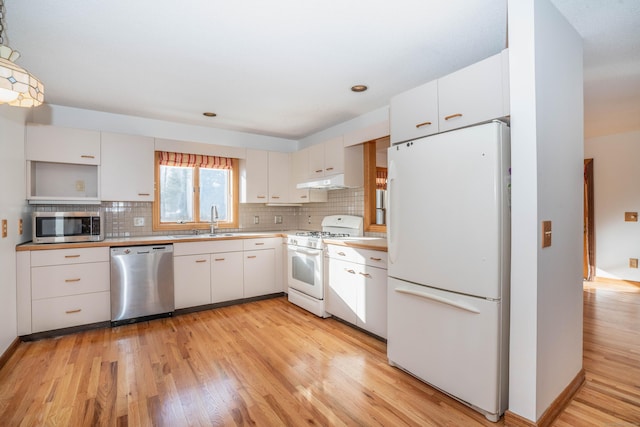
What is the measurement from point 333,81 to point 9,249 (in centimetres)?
312

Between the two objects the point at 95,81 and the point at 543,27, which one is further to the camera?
the point at 95,81

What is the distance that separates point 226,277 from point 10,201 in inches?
81.9

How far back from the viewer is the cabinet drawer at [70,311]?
2.90 metres

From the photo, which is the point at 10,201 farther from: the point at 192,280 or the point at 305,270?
the point at 305,270

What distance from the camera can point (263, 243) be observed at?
13.5ft

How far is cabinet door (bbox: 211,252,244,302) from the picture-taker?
3758mm

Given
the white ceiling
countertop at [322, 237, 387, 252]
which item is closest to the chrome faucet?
the white ceiling

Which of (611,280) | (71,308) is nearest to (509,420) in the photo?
(71,308)

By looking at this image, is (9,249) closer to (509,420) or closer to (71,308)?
(71,308)

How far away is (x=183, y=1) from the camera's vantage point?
174 cm

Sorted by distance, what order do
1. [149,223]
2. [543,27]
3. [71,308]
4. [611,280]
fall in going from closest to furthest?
[543,27], [71,308], [149,223], [611,280]

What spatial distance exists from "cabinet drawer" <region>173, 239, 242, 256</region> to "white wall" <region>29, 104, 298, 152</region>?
4.81ft

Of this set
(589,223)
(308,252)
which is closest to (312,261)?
(308,252)

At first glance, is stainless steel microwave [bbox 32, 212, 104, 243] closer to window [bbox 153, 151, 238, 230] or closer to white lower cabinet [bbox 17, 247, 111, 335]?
white lower cabinet [bbox 17, 247, 111, 335]
